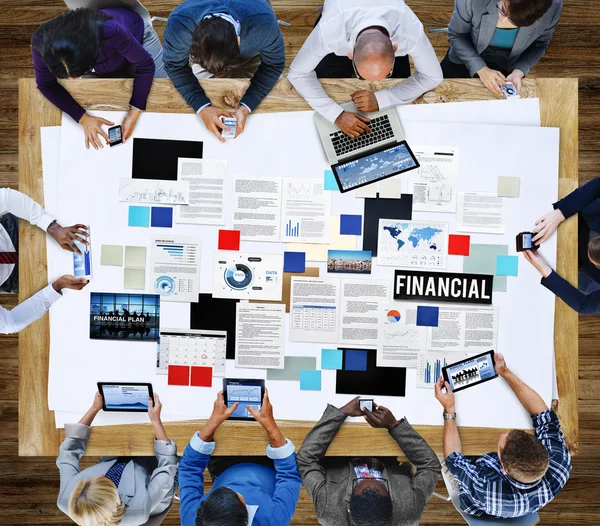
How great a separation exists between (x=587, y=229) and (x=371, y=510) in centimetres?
137

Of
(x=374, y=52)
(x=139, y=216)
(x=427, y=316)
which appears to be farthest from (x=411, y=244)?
(x=139, y=216)

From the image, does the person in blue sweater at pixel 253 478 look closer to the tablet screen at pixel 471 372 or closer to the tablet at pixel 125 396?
the tablet at pixel 125 396

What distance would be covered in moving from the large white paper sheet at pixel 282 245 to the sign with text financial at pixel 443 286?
0.04 meters

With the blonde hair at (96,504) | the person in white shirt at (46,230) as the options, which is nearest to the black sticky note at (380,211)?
the person in white shirt at (46,230)

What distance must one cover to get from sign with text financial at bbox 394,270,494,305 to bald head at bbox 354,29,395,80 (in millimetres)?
756

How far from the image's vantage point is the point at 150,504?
73.5 inches

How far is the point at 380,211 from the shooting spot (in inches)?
76.1

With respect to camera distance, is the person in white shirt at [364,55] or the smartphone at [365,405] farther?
the smartphone at [365,405]

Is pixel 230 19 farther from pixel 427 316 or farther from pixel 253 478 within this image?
pixel 253 478

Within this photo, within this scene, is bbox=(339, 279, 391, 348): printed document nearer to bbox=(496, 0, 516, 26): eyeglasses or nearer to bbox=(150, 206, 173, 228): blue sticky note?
bbox=(150, 206, 173, 228): blue sticky note

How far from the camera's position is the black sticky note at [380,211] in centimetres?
193

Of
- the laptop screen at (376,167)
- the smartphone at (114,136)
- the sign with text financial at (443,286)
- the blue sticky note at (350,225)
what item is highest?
the smartphone at (114,136)

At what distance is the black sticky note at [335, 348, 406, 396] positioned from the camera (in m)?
1.93

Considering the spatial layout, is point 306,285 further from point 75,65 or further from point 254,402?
point 75,65
